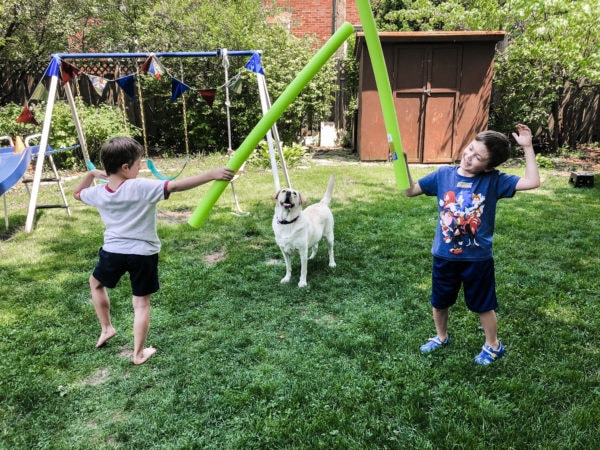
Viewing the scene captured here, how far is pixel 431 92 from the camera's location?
10359mm

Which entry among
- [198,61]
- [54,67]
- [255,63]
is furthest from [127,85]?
[198,61]

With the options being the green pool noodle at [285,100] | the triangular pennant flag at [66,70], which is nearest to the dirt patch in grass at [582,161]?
the green pool noodle at [285,100]

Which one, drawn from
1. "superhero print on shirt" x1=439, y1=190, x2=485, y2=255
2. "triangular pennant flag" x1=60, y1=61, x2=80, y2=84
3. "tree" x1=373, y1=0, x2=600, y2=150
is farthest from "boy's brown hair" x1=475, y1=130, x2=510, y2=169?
"tree" x1=373, y1=0, x2=600, y2=150

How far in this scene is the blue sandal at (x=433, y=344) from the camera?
3.00m

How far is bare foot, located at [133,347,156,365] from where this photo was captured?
9.64 ft

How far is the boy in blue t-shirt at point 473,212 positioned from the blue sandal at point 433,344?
1.14 feet

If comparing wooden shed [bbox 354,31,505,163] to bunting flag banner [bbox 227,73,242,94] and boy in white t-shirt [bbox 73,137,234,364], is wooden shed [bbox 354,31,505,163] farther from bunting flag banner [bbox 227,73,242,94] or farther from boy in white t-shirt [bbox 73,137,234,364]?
boy in white t-shirt [bbox 73,137,234,364]

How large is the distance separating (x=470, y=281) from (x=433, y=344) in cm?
64

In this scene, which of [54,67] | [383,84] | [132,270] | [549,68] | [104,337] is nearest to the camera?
[383,84]

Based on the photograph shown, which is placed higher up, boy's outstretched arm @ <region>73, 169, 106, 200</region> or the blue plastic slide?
boy's outstretched arm @ <region>73, 169, 106, 200</region>

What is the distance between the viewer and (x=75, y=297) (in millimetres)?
3947

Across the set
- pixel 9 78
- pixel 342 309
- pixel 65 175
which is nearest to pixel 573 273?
pixel 342 309

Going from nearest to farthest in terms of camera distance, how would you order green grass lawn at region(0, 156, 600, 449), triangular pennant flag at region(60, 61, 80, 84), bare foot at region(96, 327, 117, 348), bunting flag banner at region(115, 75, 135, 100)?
green grass lawn at region(0, 156, 600, 449), bare foot at region(96, 327, 117, 348), bunting flag banner at region(115, 75, 135, 100), triangular pennant flag at region(60, 61, 80, 84)

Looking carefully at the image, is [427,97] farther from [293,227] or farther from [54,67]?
[54,67]
